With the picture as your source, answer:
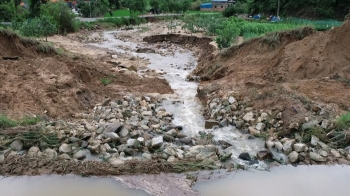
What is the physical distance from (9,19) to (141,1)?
25466mm

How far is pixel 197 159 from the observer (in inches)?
316

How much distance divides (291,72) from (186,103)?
14.8ft

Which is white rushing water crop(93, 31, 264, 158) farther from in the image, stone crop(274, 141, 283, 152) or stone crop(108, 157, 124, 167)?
stone crop(108, 157, 124, 167)

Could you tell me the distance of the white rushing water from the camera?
370 inches

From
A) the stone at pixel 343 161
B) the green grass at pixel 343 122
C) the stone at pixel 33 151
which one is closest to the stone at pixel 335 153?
the stone at pixel 343 161


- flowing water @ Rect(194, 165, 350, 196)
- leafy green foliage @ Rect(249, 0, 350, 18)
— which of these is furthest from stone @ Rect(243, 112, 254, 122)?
leafy green foliage @ Rect(249, 0, 350, 18)

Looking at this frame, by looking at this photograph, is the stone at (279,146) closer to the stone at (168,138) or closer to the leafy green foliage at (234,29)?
the stone at (168,138)

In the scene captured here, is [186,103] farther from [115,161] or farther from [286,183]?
[286,183]

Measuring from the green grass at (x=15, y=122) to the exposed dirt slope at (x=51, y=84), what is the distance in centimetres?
41

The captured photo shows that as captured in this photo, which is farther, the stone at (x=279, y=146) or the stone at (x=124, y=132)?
the stone at (x=124, y=132)

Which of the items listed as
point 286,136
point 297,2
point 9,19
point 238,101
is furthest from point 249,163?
point 297,2

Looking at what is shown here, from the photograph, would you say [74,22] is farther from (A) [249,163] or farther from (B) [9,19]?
(A) [249,163]

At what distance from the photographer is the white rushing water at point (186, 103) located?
30.9 feet

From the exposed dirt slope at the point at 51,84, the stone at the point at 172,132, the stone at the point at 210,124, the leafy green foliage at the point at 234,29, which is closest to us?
the stone at the point at 172,132
